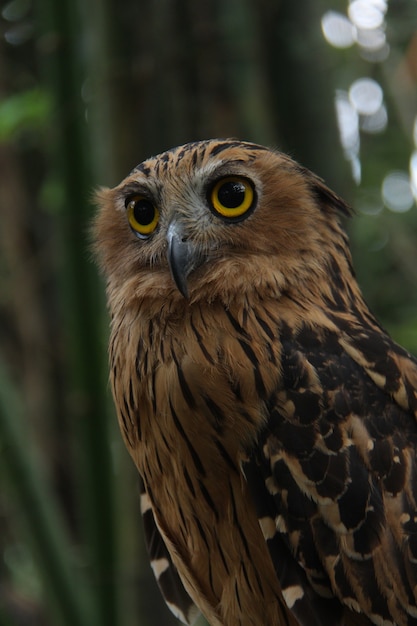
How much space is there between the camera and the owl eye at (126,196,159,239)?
10.2 feet

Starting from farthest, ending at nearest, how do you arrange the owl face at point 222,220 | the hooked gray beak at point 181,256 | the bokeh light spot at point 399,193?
the bokeh light spot at point 399,193 → the owl face at point 222,220 → the hooked gray beak at point 181,256

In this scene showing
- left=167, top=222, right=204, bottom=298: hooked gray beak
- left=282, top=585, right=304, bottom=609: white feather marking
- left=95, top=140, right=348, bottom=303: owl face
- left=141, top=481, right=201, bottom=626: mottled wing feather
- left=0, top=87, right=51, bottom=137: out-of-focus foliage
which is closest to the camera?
left=282, top=585, right=304, bottom=609: white feather marking

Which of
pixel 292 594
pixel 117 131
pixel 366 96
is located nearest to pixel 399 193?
pixel 366 96

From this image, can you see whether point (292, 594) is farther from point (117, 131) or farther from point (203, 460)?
point (117, 131)

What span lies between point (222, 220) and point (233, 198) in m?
0.09

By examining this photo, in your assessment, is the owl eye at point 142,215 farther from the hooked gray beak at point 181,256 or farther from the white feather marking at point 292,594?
the white feather marking at point 292,594

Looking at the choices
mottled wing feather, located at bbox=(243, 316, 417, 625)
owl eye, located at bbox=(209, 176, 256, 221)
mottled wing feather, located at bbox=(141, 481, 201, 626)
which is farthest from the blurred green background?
mottled wing feather, located at bbox=(243, 316, 417, 625)

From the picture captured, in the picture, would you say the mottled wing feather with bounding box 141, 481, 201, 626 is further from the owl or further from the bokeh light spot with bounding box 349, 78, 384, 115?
the bokeh light spot with bounding box 349, 78, 384, 115

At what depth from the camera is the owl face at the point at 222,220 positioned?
2945 mm

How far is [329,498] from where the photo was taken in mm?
2779

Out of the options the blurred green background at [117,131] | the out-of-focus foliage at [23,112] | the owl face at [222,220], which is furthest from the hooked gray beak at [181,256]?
the out-of-focus foliage at [23,112]

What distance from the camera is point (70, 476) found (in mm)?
6500

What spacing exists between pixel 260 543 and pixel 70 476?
12.6 ft

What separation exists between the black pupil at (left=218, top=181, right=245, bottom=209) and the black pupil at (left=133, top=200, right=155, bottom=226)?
0.80 ft
